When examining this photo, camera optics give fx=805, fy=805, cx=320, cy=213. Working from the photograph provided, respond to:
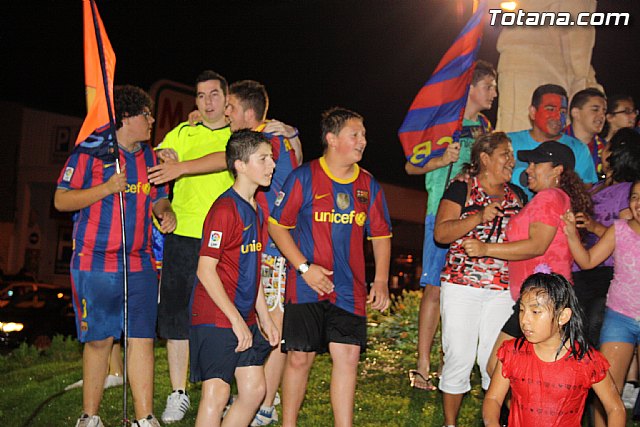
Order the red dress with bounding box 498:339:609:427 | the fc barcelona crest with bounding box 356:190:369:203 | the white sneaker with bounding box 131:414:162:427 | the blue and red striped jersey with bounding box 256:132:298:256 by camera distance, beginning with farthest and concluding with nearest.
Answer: the blue and red striped jersey with bounding box 256:132:298:256 < the white sneaker with bounding box 131:414:162:427 < the fc barcelona crest with bounding box 356:190:369:203 < the red dress with bounding box 498:339:609:427

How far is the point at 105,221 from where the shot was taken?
5.84 m

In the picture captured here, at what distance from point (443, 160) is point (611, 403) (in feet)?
11.1

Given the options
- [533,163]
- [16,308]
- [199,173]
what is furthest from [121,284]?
→ [16,308]

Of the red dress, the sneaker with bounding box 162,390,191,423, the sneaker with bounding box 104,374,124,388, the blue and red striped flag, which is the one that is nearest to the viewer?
the red dress

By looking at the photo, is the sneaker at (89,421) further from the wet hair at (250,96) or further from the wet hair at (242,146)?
the wet hair at (250,96)

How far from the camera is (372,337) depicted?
10539mm

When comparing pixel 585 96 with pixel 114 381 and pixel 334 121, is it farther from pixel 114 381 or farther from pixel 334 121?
pixel 114 381

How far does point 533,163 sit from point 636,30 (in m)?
10.4

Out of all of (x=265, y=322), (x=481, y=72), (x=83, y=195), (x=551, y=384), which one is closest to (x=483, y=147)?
(x=481, y=72)

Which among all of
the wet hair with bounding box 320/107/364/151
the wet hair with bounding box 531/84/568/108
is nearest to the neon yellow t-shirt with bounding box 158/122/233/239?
the wet hair with bounding box 320/107/364/151

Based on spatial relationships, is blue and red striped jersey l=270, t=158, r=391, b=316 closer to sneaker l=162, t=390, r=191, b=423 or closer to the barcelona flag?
the barcelona flag

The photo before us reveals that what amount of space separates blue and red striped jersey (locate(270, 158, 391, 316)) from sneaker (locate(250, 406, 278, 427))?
1.19 m

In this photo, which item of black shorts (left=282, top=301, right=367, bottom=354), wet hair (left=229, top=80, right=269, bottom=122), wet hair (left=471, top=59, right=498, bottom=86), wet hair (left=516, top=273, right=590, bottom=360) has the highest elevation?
wet hair (left=471, top=59, right=498, bottom=86)

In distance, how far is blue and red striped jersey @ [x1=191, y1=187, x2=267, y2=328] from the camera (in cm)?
475
